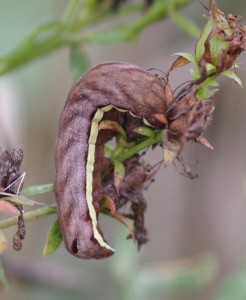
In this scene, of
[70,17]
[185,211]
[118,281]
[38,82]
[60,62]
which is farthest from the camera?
[185,211]

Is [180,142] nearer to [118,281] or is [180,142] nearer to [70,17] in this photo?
[70,17]

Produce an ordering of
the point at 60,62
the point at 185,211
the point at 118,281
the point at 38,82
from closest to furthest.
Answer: the point at 118,281 < the point at 38,82 < the point at 60,62 < the point at 185,211

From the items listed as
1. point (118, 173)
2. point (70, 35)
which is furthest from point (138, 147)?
point (70, 35)

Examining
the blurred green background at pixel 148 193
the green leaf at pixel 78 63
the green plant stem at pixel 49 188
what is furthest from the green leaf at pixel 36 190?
the blurred green background at pixel 148 193

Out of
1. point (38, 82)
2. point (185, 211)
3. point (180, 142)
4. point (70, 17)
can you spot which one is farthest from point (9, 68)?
point (185, 211)

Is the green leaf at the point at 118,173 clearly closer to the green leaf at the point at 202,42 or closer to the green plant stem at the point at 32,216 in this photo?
the green plant stem at the point at 32,216

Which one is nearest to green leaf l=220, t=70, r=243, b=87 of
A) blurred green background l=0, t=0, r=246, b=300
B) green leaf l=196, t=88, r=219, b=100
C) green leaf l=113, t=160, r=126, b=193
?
green leaf l=196, t=88, r=219, b=100

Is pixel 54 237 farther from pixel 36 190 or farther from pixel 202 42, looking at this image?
pixel 202 42

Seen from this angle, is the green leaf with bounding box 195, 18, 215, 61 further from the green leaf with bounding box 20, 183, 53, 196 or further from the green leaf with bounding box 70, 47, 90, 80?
the green leaf with bounding box 70, 47, 90, 80
